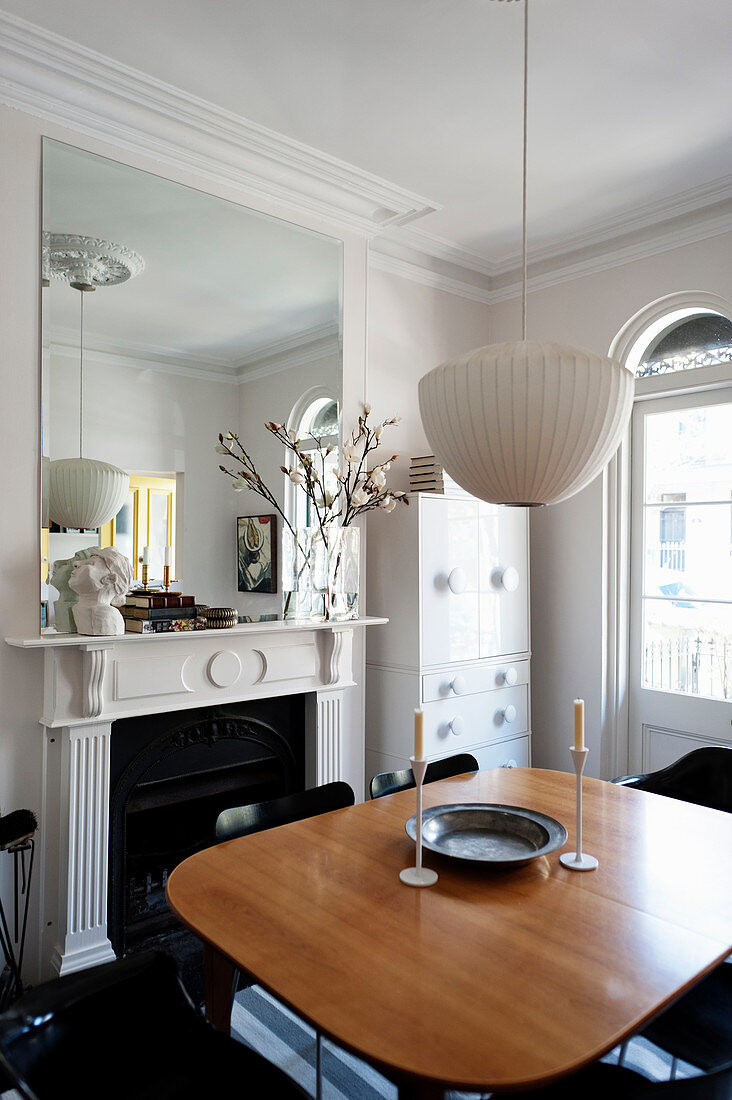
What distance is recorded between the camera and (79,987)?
130 centimetres

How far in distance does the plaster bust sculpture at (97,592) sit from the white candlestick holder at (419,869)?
3.83 ft

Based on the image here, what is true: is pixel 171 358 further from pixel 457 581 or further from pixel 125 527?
pixel 457 581

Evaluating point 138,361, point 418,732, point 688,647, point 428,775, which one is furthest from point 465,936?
point 688,647

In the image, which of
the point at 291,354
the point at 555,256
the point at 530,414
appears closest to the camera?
the point at 530,414

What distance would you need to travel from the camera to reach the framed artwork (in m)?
2.83

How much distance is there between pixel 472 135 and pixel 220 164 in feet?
2.97

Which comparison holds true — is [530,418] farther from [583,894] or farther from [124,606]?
[124,606]

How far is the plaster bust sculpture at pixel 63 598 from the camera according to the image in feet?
7.61

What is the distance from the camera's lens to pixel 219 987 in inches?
63.4

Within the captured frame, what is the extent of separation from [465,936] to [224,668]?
4.84 ft

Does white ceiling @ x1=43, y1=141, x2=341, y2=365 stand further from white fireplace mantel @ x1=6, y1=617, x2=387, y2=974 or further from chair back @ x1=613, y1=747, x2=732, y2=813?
chair back @ x1=613, y1=747, x2=732, y2=813

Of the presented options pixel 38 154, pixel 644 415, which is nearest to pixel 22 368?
pixel 38 154

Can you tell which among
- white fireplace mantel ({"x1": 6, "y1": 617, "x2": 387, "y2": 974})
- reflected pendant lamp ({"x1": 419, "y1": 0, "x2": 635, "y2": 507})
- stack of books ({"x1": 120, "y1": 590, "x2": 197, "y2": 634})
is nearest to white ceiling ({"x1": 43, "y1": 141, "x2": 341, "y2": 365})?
stack of books ({"x1": 120, "y1": 590, "x2": 197, "y2": 634})

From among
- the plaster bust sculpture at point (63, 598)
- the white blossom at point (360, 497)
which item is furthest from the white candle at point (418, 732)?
the white blossom at point (360, 497)
